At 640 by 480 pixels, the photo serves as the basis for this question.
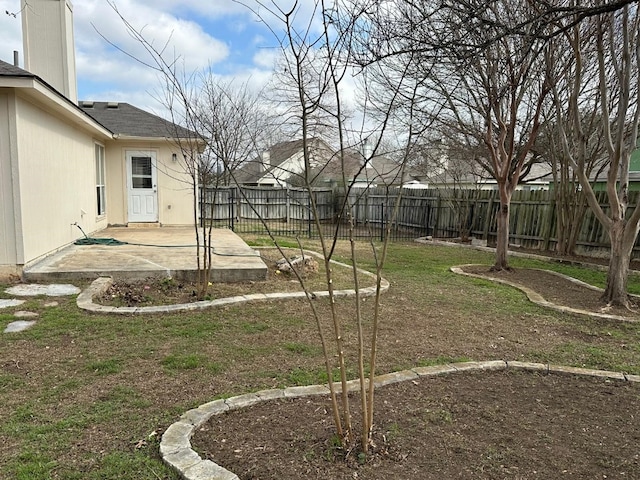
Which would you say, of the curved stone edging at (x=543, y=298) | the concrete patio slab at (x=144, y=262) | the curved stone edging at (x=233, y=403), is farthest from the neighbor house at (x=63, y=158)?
the curved stone edging at (x=543, y=298)

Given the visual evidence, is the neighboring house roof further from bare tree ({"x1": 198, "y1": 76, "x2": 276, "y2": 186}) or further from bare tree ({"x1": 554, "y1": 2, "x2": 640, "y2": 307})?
bare tree ({"x1": 554, "y1": 2, "x2": 640, "y2": 307})

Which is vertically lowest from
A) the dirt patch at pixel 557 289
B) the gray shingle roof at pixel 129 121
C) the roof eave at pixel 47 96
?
the dirt patch at pixel 557 289

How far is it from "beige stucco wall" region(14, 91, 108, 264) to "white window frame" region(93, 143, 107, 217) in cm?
92

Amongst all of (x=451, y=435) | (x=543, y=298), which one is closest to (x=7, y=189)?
(x=451, y=435)

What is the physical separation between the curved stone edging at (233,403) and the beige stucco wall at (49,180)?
4.77 metres

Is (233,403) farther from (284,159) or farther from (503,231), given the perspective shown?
(284,159)

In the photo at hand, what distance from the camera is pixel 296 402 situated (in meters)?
2.85

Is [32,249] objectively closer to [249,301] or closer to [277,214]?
[249,301]

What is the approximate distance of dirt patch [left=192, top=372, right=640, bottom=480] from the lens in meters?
2.13

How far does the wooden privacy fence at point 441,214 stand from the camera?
1063cm

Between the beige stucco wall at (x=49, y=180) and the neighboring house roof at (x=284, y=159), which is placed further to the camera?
the beige stucco wall at (x=49, y=180)

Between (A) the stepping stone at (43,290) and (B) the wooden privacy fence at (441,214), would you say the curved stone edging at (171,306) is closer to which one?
(A) the stepping stone at (43,290)

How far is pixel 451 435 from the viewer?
8.04 feet

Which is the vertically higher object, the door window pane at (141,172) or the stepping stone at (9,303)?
the door window pane at (141,172)
